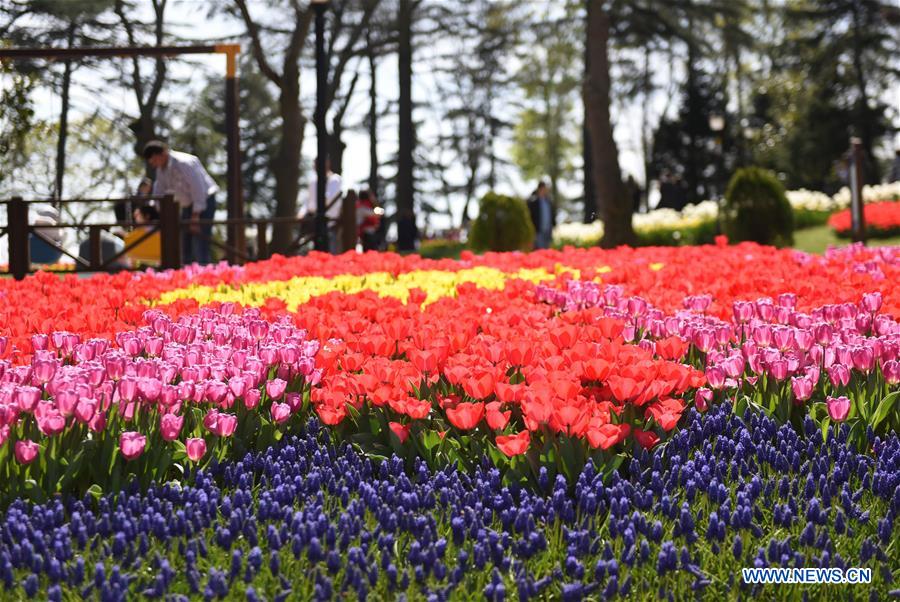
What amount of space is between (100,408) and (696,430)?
2051 millimetres

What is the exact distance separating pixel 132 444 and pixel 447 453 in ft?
3.34

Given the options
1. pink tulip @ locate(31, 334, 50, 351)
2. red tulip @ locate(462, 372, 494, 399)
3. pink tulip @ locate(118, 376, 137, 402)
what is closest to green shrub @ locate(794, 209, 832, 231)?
pink tulip @ locate(31, 334, 50, 351)

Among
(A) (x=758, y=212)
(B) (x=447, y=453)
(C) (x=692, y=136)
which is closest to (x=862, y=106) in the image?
(C) (x=692, y=136)

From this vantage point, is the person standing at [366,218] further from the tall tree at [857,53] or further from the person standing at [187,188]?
the tall tree at [857,53]

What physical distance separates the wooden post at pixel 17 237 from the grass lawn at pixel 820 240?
546 inches

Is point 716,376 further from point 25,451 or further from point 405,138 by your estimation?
point 405,138

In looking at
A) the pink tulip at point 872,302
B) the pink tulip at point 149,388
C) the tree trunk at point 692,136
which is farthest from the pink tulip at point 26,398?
the tree trunk at point 692,136

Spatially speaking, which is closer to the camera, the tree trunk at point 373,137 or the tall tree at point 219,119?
the tall tree at point 219,119

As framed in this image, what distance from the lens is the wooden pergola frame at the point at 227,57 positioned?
16.6m

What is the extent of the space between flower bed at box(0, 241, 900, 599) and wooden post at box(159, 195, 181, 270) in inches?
312

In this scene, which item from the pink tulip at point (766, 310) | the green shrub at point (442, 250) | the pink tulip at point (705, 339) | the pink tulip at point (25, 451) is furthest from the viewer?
the green shrub at point (442, 250)

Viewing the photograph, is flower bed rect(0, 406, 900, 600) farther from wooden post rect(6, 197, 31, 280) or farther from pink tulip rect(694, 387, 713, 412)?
wooden post rect(6, 197, 31, 280)

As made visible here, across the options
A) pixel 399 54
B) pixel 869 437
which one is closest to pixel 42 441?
pixel 869 437

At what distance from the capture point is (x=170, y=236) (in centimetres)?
1371
